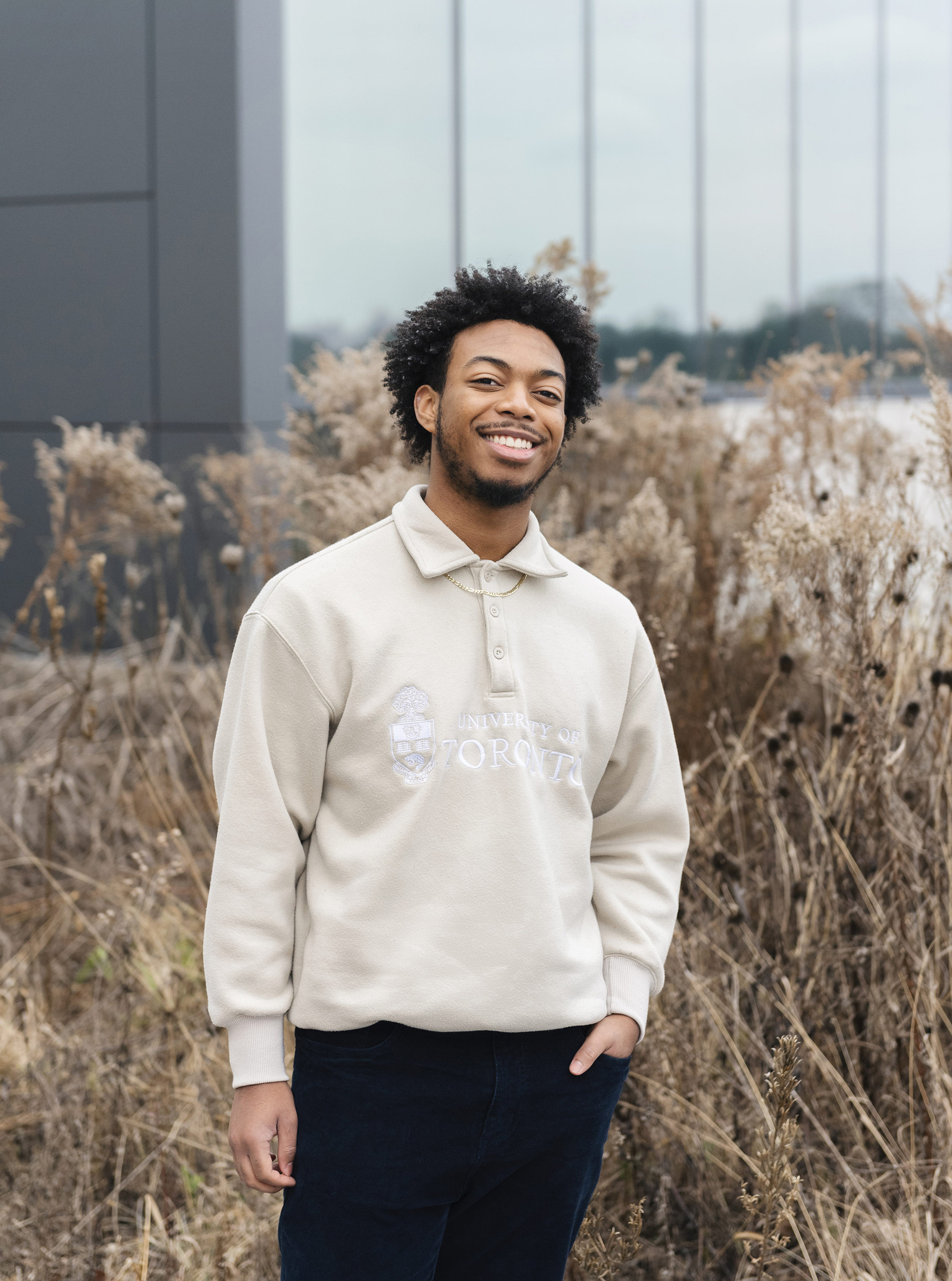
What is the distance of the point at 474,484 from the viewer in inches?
56.1

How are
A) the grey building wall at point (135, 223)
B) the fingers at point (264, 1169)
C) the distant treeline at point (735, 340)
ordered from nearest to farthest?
the fingers at point (264, 1169), the grey building wall at point (135, 223), the distant treeline at point (735, 340)

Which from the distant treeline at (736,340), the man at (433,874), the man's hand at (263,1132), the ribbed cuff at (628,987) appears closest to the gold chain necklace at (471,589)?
the man at (433,874)

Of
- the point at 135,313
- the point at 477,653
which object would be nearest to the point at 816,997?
the point at 477,653

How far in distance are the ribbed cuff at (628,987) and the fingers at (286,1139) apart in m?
0.44

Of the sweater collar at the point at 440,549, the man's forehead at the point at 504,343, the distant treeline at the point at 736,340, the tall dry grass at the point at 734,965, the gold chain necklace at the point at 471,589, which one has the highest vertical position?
the distant treeline at the point at 736,340

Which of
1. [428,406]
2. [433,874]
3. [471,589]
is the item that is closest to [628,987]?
[433,874]

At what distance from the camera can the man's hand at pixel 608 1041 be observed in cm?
141

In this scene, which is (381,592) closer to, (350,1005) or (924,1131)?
(350,1005)

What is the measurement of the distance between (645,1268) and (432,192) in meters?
7.59

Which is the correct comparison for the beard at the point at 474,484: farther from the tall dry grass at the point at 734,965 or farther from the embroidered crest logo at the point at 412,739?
the tall dry grass at the point at 734,965

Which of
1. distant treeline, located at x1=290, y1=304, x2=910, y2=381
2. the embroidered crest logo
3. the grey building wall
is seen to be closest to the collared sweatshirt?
the embroidered crest logo

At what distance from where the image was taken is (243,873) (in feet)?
4.31

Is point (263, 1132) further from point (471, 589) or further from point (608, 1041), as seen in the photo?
point (471, 589)

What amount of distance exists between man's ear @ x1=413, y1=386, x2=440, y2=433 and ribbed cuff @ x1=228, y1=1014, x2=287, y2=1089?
0.79 m
